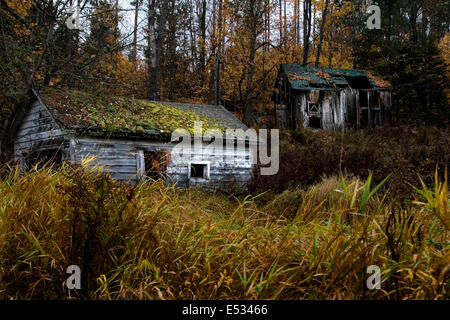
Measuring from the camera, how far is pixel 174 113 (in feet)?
42.1

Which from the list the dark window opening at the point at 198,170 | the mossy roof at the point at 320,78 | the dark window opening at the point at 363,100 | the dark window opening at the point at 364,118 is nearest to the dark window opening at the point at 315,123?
the mossy roof at the point at 320,78

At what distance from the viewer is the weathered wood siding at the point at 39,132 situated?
1039 centimetres

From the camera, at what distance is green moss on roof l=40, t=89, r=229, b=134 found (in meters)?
10.1

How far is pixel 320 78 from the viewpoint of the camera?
70.6 ft

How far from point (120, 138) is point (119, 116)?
2.89 ft

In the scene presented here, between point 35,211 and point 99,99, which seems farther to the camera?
point 99,99

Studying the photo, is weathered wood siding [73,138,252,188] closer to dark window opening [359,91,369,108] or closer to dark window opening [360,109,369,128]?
dark window opening [360,109,369,128]

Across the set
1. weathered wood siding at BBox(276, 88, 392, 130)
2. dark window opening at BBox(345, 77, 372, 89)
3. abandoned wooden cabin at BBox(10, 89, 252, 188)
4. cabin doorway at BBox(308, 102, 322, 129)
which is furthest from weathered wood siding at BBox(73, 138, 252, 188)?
dark window opening at BBox(345, 77, 372, 89)

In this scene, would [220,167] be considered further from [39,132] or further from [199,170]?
[39,132]

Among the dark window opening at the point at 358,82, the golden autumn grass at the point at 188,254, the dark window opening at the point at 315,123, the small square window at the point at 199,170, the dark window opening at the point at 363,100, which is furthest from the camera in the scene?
the dark window opening at the point at 358,82

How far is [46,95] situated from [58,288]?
9.28 metres

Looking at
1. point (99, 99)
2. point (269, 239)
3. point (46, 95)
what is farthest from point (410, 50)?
point (269, 239)

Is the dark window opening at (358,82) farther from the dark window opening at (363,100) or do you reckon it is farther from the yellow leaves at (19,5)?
the yellow leaves at (19,5)
